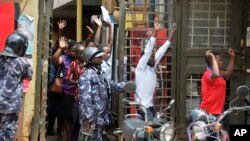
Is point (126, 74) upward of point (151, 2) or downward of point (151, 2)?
downward

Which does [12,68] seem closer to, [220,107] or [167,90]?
[220,107]

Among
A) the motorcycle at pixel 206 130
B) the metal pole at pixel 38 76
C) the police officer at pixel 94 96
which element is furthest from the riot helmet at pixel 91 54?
the motorcycle at pixel 206 130

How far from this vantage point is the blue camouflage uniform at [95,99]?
6.57 metres

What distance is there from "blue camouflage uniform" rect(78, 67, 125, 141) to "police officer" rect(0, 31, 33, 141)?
79 cm

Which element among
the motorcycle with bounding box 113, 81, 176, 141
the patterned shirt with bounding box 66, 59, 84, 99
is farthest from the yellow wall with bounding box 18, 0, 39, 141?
the motorcycle with bounding box 113, 81, 176, 141

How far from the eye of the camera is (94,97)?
668cm

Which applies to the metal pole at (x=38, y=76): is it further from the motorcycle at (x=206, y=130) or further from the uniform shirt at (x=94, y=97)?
the motorcycle at (x=206, y=130)

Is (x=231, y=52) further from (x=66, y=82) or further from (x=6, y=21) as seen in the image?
(x=6, y=21)

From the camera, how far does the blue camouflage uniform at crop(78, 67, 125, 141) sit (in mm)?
6574

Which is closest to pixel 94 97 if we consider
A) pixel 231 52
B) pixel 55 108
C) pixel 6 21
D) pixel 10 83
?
pixel 10 83

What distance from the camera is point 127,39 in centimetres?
902

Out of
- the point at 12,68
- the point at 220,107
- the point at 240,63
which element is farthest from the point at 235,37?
the point at 12,68

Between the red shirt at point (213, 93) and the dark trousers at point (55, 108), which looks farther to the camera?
the dark trousers at point (55, 108)

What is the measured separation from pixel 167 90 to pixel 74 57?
5.59 feet
